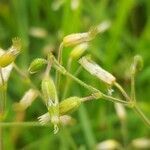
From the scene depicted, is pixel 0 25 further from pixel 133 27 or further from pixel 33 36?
pixel 133 27

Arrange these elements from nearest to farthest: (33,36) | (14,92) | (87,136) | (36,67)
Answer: (36,67), (87,136), (14,92), (33,36)

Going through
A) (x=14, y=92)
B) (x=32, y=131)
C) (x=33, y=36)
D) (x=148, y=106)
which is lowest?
(x=148, y=106)

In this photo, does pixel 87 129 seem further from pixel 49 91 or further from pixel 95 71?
pixel 49 91

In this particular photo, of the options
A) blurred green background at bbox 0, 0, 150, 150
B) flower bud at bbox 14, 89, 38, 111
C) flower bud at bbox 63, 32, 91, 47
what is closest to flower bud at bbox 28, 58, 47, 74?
flower bud at bbox 63, 32, 91, 47

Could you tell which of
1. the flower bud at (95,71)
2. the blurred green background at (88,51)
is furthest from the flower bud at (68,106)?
the blurred green background at (88,51)

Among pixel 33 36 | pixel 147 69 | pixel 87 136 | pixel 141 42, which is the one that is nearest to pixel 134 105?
pixel 87 136

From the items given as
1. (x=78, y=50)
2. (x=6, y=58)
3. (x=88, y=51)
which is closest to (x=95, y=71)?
(x=78, y=50)

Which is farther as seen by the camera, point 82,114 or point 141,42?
point 141,42

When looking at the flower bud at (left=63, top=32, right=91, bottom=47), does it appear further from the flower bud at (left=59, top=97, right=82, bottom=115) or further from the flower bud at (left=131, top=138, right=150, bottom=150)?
the flower bud at (left=131, top=138, right=150, bottom=150)
